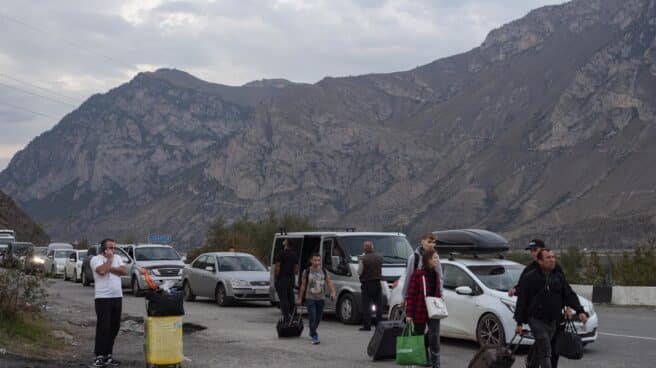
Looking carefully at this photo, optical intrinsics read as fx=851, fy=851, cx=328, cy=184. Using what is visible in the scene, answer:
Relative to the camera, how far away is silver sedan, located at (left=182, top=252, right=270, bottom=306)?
927 inches

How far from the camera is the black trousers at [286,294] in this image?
16.0m

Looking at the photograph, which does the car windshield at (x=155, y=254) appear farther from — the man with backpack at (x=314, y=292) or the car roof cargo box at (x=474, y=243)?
the man with backpack at (x=314, y=292)

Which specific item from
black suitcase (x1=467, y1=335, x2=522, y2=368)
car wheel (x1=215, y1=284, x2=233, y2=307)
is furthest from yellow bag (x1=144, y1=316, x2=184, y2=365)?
car wheel (x1=215, y1=284, x2=233, y2=307)

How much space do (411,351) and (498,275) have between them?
448 centimetres

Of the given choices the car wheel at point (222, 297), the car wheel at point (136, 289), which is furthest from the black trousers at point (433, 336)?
the car wheel at point (136, 289)

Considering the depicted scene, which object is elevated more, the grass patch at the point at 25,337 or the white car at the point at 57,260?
the white car at the point at 57,260

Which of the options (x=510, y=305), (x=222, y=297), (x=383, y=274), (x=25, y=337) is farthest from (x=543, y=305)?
(x=222, y=297)

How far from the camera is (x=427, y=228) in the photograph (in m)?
159

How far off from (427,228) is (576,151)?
127ft

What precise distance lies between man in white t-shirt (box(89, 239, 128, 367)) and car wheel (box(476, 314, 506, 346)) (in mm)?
5768

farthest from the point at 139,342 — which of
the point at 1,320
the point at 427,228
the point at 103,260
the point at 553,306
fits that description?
the point at 427,228

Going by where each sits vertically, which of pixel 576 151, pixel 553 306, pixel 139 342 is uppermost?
pixel 576 151

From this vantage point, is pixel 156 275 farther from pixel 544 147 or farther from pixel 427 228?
pixel 544 147

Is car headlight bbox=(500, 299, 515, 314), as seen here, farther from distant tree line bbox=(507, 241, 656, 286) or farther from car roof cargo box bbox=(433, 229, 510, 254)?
distant tree line bbox=(507, 241, 656, 286)
